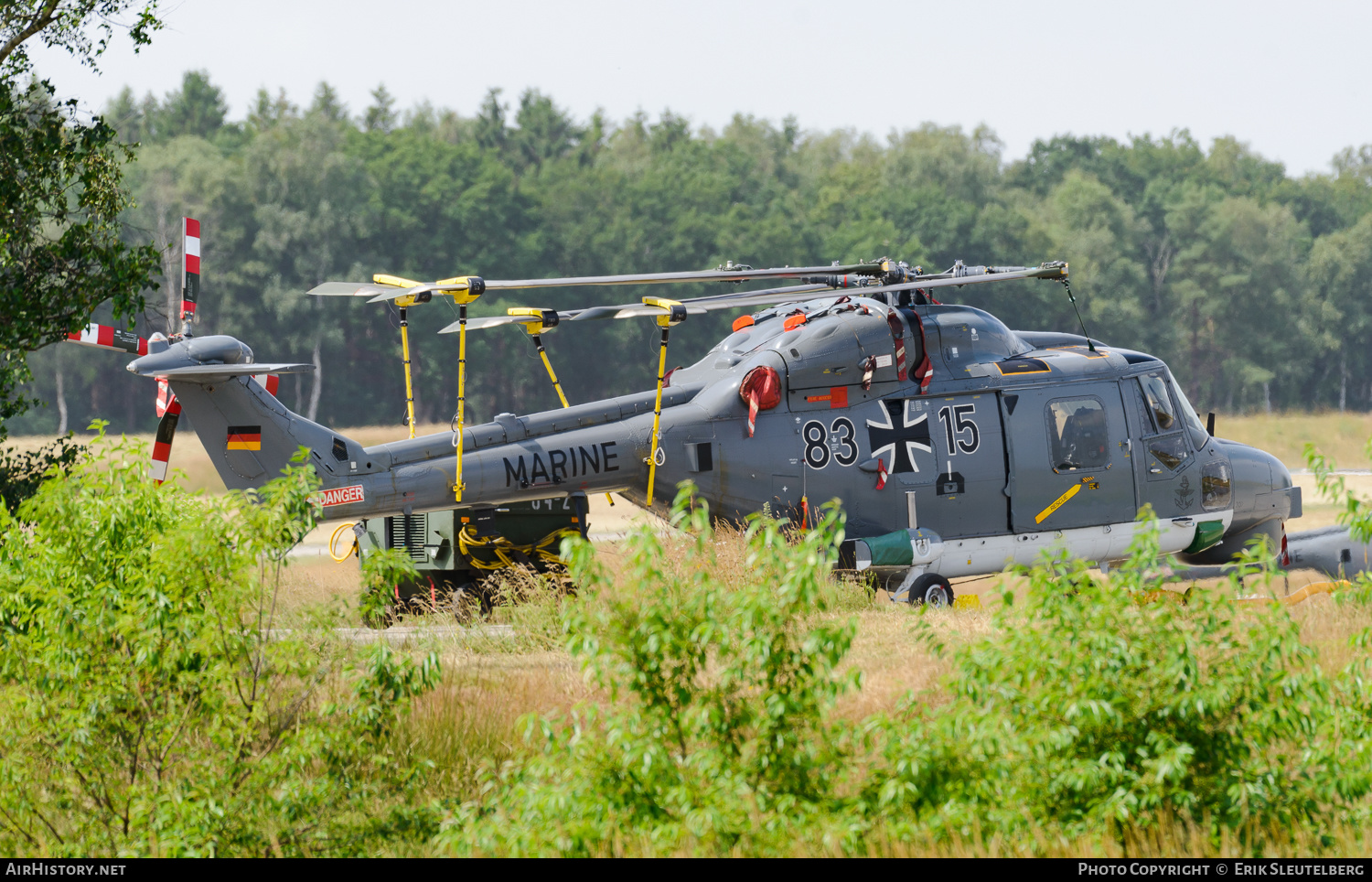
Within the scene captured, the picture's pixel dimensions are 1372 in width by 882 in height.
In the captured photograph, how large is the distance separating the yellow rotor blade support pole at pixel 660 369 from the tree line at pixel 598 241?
4745 cm

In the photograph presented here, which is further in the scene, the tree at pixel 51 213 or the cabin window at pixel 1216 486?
the cabin window at pixel 1216 486

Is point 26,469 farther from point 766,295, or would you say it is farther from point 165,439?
point 766,295

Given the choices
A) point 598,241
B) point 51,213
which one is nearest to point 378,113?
point 598,241

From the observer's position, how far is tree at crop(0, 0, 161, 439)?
506 inches

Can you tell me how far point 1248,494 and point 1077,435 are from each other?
2934mm

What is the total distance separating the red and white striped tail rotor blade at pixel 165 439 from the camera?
11328mm

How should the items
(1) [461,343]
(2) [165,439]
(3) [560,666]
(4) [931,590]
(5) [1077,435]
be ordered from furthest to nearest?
(5) [1077,435], (4) [931,590], (2) [165,439], (3) [560,666], (1) [461,343]

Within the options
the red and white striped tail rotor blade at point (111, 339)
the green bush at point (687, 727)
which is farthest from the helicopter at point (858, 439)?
the green bush at point (687, 727)

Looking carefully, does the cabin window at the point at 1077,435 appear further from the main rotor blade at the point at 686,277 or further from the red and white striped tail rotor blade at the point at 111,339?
the red and white striped tail rotor blade at the point at 111,339

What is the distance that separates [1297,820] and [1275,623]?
1.02 m

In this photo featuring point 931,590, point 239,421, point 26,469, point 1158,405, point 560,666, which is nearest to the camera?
A: point 560,666

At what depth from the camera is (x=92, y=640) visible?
761 centimetres

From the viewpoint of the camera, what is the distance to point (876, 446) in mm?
14367
